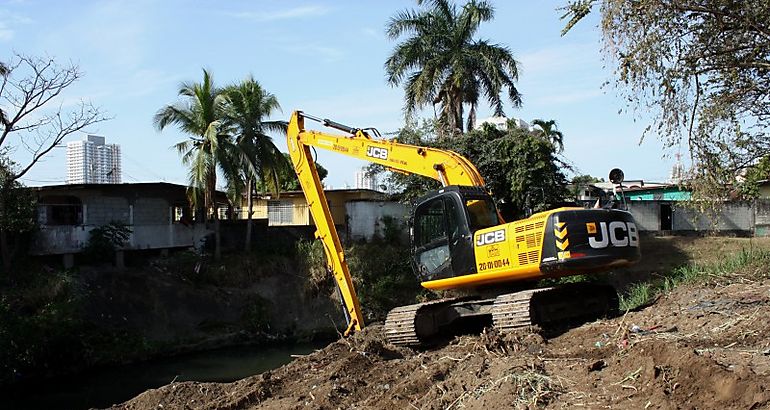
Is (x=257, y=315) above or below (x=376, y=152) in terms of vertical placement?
below

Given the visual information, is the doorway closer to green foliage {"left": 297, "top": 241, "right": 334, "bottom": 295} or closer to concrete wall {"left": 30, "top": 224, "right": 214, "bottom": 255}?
green foliage {"left": 297, "top": 241, "right": 334, "bottom": 295}

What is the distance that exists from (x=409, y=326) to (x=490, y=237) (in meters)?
1.98

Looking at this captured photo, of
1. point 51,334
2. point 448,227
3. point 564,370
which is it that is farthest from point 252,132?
point 564,370

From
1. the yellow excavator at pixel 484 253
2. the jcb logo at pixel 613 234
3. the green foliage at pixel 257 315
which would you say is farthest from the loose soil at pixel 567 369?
the green foliage at pixel 257 315

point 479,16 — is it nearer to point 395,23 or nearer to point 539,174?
point 395,23

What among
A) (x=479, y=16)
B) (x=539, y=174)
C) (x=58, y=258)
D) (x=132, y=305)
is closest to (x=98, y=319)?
(x=132, y=305)

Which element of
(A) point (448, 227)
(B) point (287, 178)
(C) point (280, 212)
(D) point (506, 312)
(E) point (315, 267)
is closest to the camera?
(D) point (506, 312)

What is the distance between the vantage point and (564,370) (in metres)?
7.11

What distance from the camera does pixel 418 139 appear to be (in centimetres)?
2750

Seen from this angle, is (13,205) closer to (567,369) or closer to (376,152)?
(376,152)

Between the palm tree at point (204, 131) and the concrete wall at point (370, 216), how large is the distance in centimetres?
540

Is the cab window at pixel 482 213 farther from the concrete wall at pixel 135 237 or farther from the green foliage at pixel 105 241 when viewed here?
the green foliage at pixel 105 241

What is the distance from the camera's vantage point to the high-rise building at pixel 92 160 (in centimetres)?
4350

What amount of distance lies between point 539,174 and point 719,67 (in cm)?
1373
